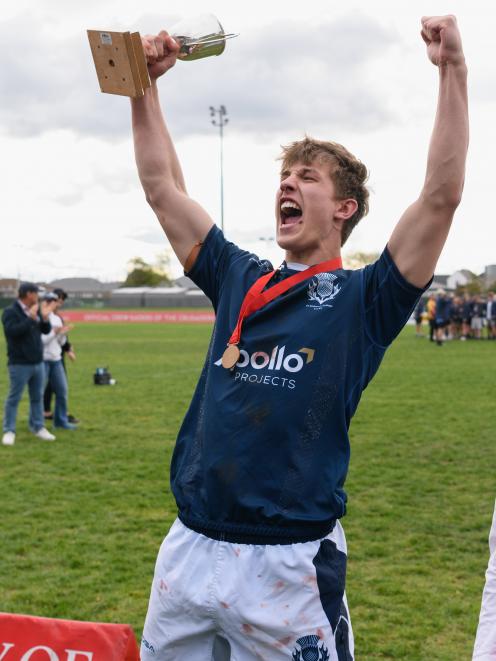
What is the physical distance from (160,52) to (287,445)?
1475 mm

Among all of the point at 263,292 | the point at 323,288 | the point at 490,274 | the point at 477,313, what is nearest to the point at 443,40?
the point at 323,288

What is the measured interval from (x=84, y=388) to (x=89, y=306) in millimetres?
70932

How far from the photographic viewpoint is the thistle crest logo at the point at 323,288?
2.61 meters

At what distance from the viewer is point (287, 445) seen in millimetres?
2484

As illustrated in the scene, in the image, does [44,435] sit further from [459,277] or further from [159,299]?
[459,277]

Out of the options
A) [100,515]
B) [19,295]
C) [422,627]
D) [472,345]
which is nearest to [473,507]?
[422,627]

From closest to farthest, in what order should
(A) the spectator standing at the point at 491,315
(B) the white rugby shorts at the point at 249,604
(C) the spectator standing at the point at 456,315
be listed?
(B) the white rugby shorts at the point at 249,604 < (A) the spectator standing at the point at 491,315 < (C) the spectator standing at the point at 456,315

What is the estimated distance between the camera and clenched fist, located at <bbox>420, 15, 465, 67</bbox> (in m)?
2.42

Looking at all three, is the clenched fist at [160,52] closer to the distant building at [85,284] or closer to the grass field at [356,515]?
the grass field at [356,515]

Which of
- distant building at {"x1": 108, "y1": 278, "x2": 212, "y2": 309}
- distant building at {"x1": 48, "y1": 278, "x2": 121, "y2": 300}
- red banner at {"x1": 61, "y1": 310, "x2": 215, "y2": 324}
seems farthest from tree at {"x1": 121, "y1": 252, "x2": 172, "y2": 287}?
red banner at {"x1": 61, "y1": 310, "x2": 215, "y2": 324}

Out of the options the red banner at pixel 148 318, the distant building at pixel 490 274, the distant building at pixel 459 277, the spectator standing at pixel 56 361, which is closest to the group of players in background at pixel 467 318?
the spectator standing at pixel 56 361

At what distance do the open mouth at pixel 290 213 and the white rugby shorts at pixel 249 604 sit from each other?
1.10 meters

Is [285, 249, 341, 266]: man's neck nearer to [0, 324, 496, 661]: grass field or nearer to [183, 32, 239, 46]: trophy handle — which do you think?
[183, 32, 239, 46]: trophy handle

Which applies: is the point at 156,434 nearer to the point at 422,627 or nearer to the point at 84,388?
the point at 84,388
